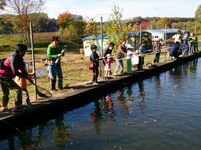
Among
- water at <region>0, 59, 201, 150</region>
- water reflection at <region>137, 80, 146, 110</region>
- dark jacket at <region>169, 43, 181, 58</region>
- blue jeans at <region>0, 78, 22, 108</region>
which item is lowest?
water at <region>0, 59, 201, 150</region>

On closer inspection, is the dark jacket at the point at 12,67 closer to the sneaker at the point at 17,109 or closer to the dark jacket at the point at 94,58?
the sneaker at the point at 17,109

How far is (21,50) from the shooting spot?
35.2ft

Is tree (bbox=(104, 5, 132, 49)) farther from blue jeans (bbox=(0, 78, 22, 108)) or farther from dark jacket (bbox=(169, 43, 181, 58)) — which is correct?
blue jeans (bbox=(0, 78, 22, 108))

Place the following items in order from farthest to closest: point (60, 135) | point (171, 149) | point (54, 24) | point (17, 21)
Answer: point (54, 24), point (17, 21), point (60, 135), point (171, 149)

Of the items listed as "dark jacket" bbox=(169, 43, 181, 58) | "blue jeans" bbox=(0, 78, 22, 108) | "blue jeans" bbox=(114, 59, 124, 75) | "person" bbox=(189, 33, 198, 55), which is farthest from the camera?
"person" bbox=(189, 33, 198, 55)

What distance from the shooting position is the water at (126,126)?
31.4ft

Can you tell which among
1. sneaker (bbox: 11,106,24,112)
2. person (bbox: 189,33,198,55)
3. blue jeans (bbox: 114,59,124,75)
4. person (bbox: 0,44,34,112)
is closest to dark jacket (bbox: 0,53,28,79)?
person (bbox: 0,44,34,112)

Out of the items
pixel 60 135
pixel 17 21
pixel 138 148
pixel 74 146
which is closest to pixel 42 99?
pixel 60 135

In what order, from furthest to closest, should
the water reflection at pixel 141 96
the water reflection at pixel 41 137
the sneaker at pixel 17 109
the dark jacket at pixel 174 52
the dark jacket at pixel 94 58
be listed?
the dark jacket at pixel 174 52 < the dark jacket at pixel 94 58 < the water reflection at pixel 141 96 < the sneaker at pixel 17 109 < the water reflection at pixel 41 137

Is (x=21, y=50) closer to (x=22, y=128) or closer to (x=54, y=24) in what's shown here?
(x=22, y=128)

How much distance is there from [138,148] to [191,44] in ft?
77.3

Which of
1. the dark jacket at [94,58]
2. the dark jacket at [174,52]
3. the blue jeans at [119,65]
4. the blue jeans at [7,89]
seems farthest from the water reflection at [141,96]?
the dark jacket at [174,52]

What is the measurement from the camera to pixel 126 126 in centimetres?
1099

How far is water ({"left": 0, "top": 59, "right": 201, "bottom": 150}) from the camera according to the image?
9.56 meters
